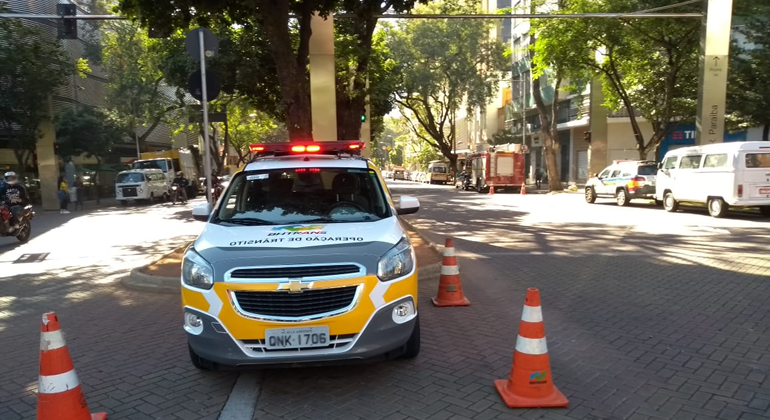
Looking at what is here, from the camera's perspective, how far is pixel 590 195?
23.2 m

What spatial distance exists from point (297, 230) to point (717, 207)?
49.8 ft

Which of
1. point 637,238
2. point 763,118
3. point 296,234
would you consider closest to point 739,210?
point 763,118

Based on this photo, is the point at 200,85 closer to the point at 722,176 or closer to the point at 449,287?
the point at 449,287

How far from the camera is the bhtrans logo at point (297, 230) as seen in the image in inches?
169

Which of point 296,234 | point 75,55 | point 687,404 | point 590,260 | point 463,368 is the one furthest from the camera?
point 75,55

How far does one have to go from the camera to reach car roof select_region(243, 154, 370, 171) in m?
5.38

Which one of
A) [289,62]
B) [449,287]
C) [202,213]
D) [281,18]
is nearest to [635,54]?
[289,62]

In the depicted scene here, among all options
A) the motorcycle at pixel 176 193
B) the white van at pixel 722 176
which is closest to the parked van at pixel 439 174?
the motorcycle at pixel 176 193

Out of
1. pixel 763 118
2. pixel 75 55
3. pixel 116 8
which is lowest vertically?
pixel 763 118

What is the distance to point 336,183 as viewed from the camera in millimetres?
5449

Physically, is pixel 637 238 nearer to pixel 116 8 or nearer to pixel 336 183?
pixel 336 183

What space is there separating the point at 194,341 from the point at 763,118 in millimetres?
23333

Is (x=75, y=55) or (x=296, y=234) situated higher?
(x=75, y=55)

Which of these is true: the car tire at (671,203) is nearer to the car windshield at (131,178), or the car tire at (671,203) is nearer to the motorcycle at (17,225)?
the motorcycle at (17,225)
